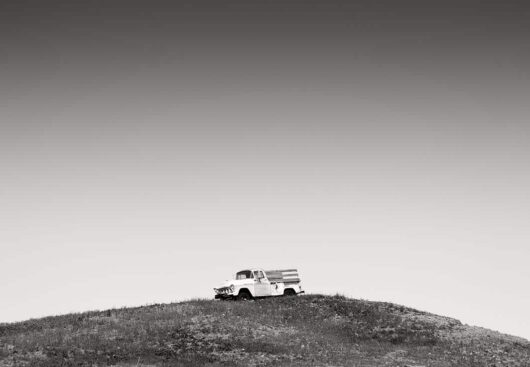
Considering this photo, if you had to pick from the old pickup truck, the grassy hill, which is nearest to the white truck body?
the old pickup truck

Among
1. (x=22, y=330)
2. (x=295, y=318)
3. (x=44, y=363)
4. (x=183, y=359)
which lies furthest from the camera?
(x=295, y=318)

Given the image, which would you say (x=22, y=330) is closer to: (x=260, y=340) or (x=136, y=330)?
(x=136, y=330)

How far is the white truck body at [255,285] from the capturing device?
167 ft

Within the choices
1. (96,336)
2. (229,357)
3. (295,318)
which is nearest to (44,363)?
(96,336)

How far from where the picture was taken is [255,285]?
Result: 50.9m

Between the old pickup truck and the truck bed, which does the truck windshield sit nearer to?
the old pickup truck

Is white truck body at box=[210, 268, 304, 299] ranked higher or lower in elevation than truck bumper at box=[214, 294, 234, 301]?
higher

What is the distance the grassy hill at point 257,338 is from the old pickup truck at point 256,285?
1862 millimetres

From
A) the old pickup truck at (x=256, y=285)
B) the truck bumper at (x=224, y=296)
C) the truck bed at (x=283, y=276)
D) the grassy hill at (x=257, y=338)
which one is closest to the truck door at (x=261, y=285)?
the old pickup truck at (x=256, y=285)

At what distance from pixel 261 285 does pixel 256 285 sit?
1.60ft

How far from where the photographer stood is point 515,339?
4575 centimetres

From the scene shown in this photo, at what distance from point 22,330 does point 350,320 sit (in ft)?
77.2

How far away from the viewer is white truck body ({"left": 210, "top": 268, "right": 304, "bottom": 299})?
5097 centimetres

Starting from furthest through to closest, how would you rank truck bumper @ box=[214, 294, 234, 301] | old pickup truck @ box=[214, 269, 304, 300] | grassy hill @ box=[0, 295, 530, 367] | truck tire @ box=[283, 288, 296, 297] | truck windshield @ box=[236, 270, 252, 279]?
1. truck tire @ box=[283, 288, 296, 297]
2. truck windshield @ box=[236, 270, 252, 279]
3. truck bumper @ box=[214, 294, 234, 301]
4. old pickup truck @ box=[214, 269, 304, 300]
5. grassy hill @ box=[0, 295, 530, 367]
